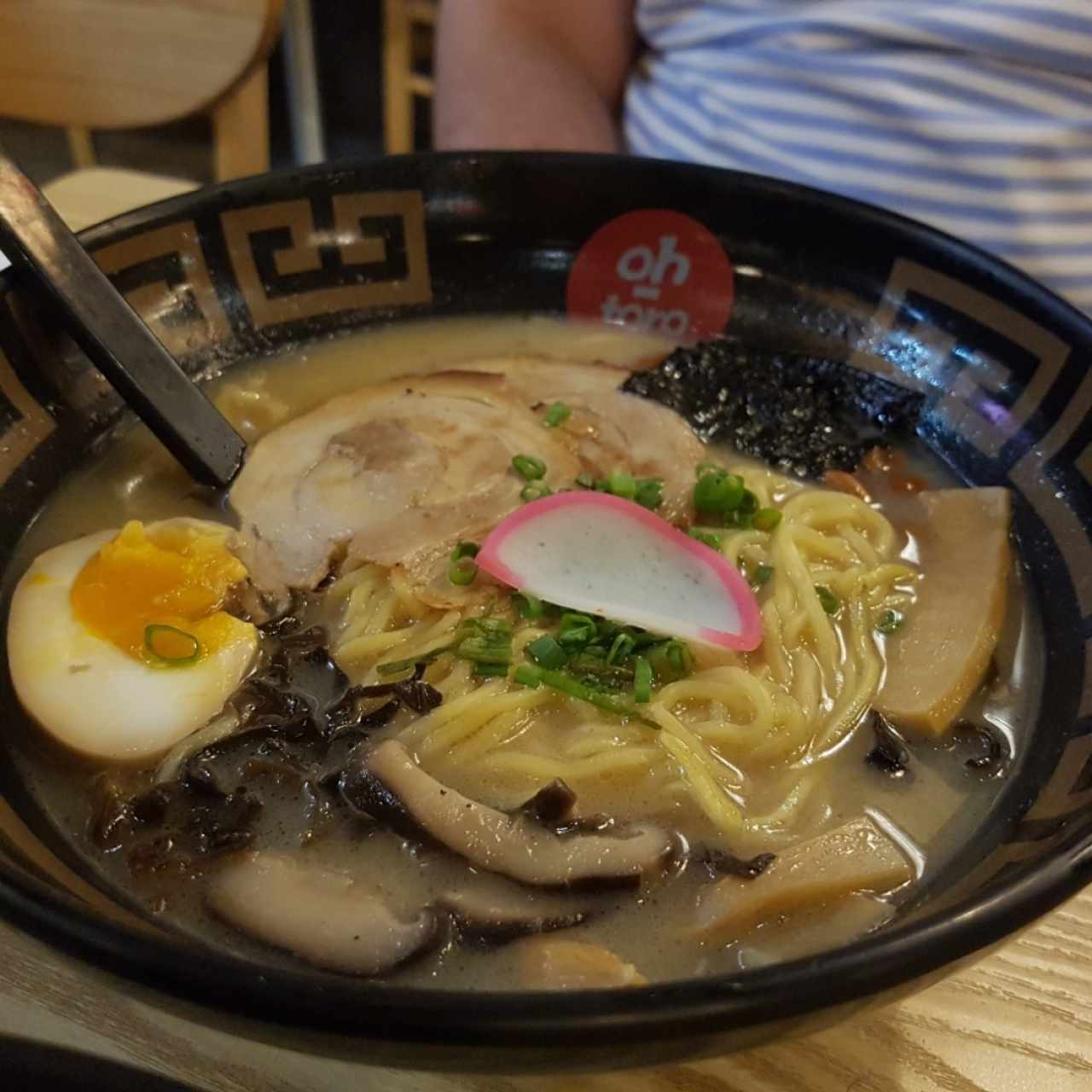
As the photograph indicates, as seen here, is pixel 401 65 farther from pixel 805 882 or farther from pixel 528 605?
pixel 805 882

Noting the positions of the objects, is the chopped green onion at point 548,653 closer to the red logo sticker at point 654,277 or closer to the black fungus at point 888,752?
the black fungus at point 888,752

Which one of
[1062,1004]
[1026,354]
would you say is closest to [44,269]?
[1026,354]

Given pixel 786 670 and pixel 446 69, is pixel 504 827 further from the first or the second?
pixel 446 69

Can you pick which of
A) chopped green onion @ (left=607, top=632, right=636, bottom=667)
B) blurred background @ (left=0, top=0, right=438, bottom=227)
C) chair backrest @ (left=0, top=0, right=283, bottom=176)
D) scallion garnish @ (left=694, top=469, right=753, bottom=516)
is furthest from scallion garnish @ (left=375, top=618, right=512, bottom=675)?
chair backrest @ (left=0, top=0, right=283, bottom=176)

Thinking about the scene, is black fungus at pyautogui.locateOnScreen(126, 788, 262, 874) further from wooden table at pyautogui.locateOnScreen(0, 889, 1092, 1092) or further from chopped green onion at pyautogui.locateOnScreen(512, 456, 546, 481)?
chopped green onion at pyautogui.locateOnScreen(512, 456, 546, 481)

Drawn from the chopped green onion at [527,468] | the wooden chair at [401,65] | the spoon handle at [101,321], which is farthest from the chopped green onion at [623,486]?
the wooden chair at [401,65]

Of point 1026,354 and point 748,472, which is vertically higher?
point 1026,354
